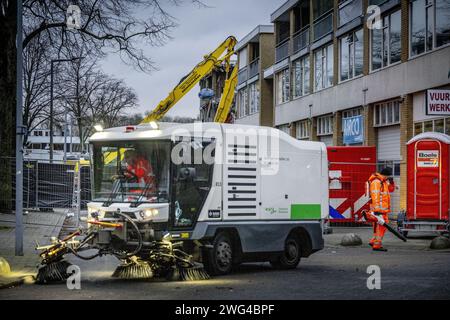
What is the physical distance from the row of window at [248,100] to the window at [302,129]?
9362mm

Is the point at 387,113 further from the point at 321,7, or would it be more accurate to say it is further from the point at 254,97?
the point at 254,97

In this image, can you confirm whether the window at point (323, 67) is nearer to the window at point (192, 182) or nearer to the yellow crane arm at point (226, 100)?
the yellow crane arm at point (226, 100)

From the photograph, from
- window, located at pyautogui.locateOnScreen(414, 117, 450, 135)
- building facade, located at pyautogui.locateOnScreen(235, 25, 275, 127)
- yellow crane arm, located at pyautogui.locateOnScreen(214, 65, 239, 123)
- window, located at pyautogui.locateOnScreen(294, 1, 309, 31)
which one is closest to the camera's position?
yellow crane arm, located at pyautogui.locateOnScreen(214, 65, 239, 123)

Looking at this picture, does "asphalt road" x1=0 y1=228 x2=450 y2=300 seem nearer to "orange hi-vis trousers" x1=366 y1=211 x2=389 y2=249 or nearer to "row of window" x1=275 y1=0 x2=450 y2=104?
"orange hi-vis trousers" x1=366 y1=211 x2=389 y2=249

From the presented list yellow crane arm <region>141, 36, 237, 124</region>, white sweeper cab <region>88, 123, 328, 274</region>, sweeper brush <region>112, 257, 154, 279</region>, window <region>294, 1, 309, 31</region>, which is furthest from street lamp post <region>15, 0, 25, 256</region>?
window <region>294, 1, 309, 31</region>

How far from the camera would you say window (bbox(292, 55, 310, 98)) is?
138ft

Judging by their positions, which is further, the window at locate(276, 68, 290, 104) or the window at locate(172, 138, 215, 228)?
the window at locate(276, 68, 290, 104)

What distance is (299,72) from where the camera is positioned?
43438 mm

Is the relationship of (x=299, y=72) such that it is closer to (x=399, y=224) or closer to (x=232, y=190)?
(x=399, y=224)

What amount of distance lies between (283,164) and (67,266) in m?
4.51

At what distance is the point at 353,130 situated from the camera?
1351 inches

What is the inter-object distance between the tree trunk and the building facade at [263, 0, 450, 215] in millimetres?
13213

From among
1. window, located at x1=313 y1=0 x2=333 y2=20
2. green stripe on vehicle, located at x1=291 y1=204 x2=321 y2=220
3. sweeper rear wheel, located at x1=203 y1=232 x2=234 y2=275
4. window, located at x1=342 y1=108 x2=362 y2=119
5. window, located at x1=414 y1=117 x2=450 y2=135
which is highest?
window, located at x1=313 y1=0 x2=333 y2=20
